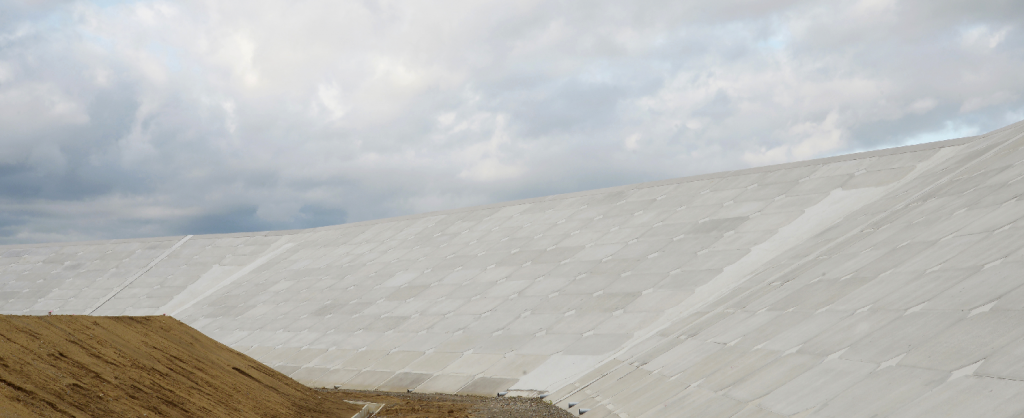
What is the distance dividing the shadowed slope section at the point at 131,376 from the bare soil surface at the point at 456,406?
1325 millimetres

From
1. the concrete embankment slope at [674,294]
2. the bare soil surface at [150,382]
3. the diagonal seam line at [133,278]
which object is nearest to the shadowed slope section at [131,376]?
the bare soil surface at [150,382]

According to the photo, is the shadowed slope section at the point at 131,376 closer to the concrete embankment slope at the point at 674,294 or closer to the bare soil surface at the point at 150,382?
the bare soil surface at the point at 150,382

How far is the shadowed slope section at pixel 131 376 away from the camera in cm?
956

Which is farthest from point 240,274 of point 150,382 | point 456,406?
point 150,382

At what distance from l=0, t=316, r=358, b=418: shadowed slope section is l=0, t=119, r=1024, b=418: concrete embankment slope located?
5357 mm

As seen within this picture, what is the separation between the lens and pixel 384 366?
21328mm

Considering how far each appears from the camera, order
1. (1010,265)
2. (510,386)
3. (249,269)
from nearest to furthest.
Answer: (1010,265), (510,386), (249,269)

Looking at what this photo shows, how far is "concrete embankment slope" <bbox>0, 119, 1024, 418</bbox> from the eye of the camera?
28.3ft

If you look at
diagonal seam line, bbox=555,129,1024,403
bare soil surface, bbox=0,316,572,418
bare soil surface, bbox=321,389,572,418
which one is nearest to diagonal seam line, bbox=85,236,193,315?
bare soil surface, bbox=321,389,572,418

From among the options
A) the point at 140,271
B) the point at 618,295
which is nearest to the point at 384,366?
the point at 618,295

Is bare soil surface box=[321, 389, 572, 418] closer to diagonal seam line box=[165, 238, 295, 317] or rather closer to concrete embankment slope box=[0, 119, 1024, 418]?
concrete embankment slope box=[0, 119, 1024, 418]

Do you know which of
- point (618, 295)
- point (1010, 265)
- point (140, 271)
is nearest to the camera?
point (1010, 265)

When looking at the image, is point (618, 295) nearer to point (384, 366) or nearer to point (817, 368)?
point (384, 366)

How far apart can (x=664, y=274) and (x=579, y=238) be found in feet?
17.0
